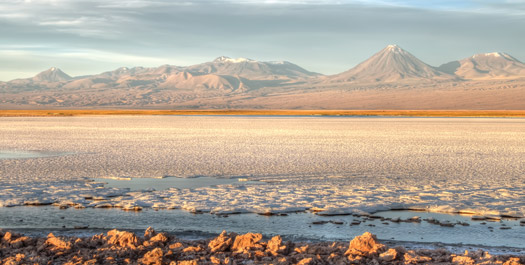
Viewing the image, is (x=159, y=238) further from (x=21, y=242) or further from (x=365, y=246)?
(x=365, y=246)

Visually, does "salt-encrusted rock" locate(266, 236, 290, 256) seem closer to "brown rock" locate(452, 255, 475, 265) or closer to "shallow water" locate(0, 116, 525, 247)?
"shallow water" locate(0, 116, 525, 247)

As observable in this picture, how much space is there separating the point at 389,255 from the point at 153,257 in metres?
2.61

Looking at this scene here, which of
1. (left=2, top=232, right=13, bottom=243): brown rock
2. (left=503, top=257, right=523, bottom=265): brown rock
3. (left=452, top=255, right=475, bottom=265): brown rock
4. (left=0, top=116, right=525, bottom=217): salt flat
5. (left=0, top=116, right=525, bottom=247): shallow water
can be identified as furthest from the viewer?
(left=0, top=116, right=525, bottom=217): salt flat

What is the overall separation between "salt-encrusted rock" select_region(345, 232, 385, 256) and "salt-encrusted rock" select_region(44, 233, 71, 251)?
3.24 metres

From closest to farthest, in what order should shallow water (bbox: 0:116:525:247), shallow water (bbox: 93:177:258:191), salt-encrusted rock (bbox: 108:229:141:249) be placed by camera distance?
salt-encrusted rock (bbox: 108:229:141:249) < shallow water (bbox: 0:116:525:247) < shallow water (bbox: 93:177:258:191)

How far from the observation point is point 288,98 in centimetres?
17250

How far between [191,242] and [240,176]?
6.36 m

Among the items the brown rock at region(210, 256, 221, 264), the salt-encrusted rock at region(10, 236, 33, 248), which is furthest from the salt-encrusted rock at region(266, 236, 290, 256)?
the salt-encrusted rock at region(10, 236, 33, 248)

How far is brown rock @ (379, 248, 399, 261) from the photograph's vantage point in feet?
21.2

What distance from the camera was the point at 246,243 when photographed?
22.8 ft

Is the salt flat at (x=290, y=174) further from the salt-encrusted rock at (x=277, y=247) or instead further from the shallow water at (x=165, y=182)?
the salt-encrusted rock at (x=277, y=247)

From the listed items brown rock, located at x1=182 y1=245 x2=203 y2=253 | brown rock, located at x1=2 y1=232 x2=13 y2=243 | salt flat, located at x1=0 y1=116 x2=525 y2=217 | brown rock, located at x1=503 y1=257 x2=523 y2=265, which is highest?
brown rock, located at x1=2 y1=232 x2=13 y2=243

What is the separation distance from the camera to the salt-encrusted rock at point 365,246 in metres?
Result: 6.61

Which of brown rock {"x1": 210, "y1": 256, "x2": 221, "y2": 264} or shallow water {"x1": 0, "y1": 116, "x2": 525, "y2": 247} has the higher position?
brown rock {"x1": 210, "y1": 256, "x2": 221, "y2": 264}
